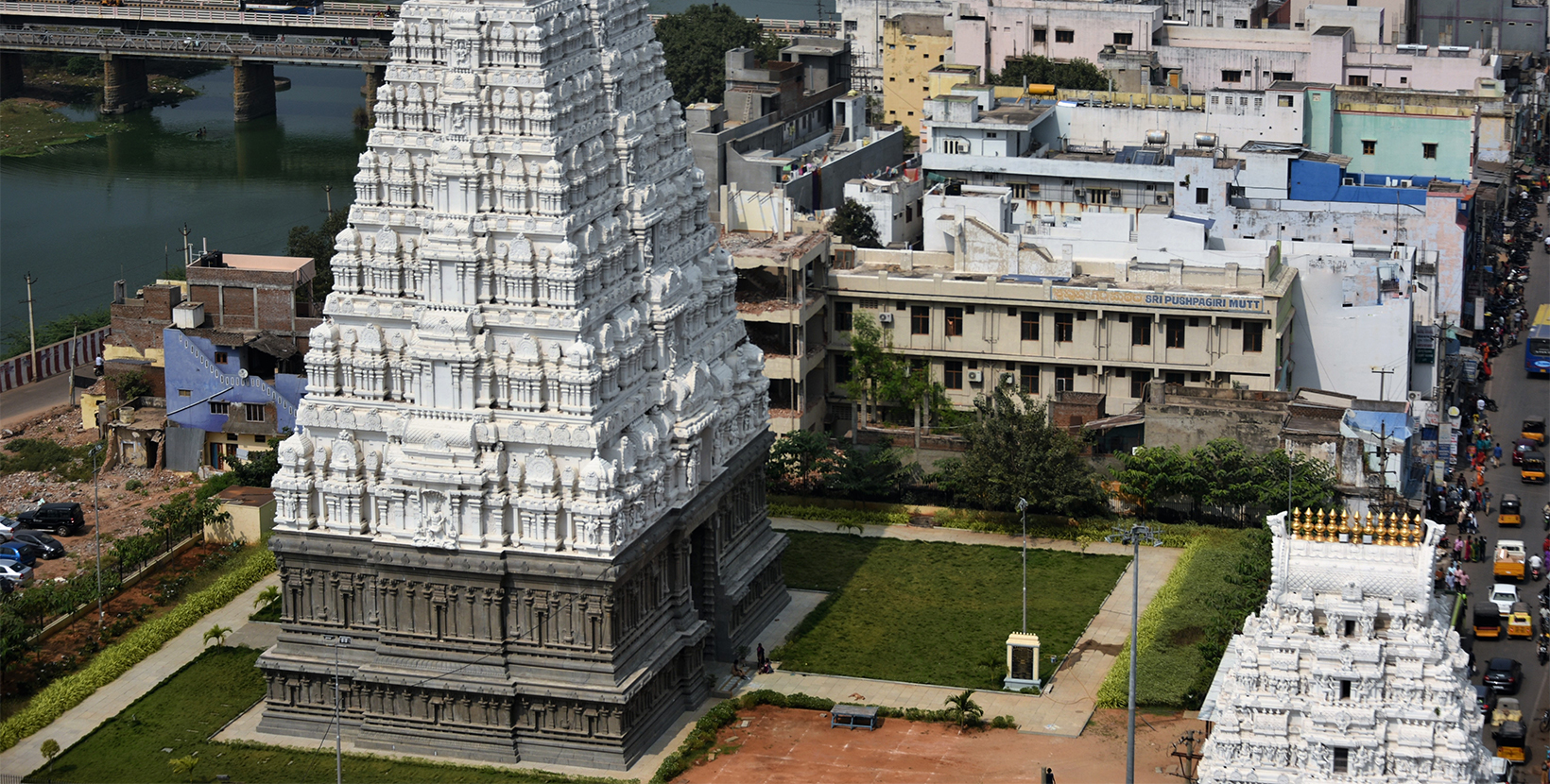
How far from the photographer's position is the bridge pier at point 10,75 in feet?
608

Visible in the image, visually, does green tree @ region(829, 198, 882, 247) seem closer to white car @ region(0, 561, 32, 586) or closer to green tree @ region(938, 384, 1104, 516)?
green tree @ region(938, 384, 1104, 516)

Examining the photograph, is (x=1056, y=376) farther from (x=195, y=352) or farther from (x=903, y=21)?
(x=903, y=21)

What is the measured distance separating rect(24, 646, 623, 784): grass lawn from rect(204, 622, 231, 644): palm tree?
2731mm

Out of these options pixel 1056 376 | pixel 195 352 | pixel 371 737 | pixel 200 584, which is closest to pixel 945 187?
pixel 1056 376

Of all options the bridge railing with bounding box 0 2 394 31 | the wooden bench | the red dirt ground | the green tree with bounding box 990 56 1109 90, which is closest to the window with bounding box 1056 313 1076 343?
the red dirt ground

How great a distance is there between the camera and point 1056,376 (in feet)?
304

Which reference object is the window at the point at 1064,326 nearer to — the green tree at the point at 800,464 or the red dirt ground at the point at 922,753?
the green tree at the point at 800,464

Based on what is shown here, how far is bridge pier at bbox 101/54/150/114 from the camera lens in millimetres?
183000

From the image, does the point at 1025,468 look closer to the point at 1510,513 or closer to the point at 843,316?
the point at 843,316

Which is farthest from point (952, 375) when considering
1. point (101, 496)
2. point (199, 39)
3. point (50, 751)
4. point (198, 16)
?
point (198, 16)

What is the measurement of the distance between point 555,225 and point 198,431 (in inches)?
1360

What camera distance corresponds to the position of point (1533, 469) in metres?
90.0

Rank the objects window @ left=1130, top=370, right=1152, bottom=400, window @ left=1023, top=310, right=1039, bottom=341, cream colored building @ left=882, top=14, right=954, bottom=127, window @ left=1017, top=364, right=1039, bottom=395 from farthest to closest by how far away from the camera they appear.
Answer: cream colored building @ left=882, top=14, right=954, bottom=127
window @ left=1017, top=364, right=1039, bottom=395
window @ left=1023, top=310, right=1039, bottom=341
window @ left=1130, top=370, right=1152, bottom=400

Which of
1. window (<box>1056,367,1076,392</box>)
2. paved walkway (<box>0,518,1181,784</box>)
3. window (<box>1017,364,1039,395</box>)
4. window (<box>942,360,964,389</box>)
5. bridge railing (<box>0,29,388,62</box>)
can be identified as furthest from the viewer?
bridge railing (<box>0,29,388,62</box>)
